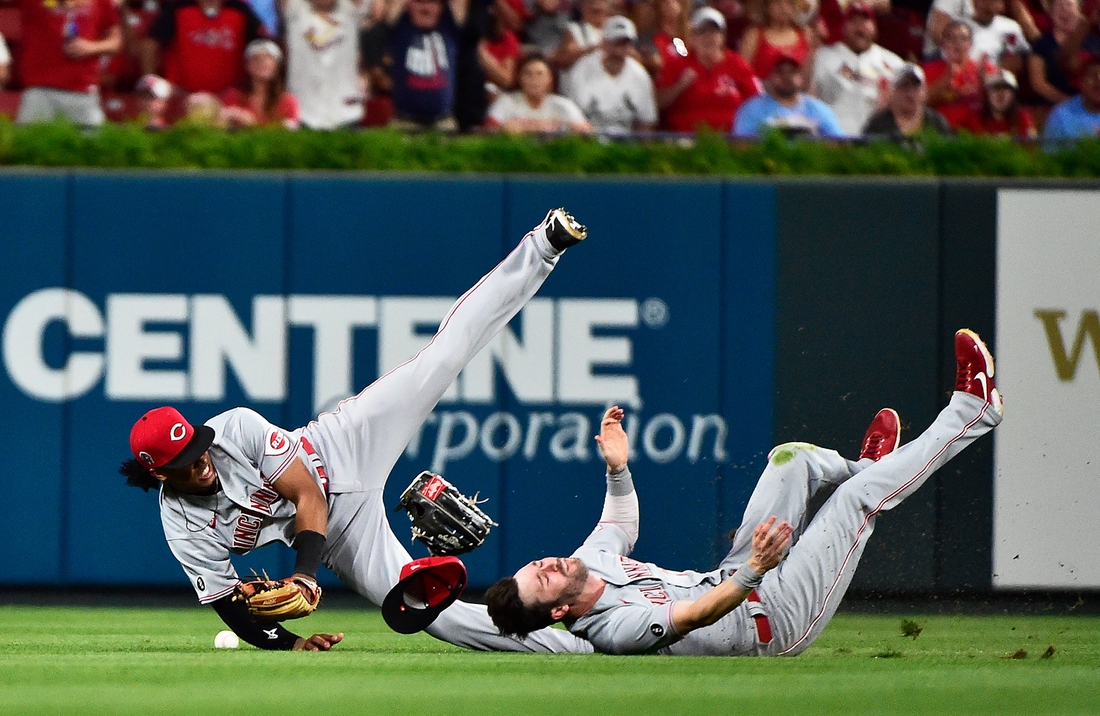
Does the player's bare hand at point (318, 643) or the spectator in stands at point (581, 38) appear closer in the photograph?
the player's bare hand at point (318, 643)

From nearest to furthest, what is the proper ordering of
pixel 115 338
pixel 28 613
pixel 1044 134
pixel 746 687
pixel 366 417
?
pixel 746 687
pixel 366 417
pixel 28 613
pixel 115 338
pixel 1044 134

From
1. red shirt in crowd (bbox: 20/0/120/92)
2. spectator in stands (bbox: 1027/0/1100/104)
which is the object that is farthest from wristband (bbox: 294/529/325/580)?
spectator in stands (bbox: 1027/0/1100/104)

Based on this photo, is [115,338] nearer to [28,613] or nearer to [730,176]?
[28,613]

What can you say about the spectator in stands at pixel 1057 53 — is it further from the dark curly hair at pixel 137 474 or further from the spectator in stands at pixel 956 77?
the dark curly hair at pixel 137 474

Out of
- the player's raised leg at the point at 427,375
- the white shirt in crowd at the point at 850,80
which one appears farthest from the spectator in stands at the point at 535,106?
the player's raised leg at the point at 427,375

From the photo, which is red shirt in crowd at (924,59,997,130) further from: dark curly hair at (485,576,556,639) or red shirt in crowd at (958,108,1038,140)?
dark curly hair at (485,576,556,639)

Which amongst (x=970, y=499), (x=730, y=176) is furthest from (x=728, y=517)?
(x=730, y=176)
